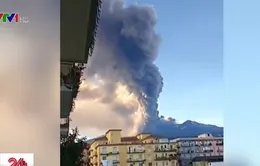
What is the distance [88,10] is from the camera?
3.82 meters

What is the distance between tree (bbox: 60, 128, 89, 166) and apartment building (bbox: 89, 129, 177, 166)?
0.08 meters

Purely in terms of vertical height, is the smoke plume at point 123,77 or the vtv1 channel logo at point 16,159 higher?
the smoke plume at point 123,77

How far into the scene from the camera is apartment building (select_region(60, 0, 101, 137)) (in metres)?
3.56

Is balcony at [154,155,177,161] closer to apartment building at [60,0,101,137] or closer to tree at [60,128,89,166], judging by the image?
tree at [60,128,89,166]

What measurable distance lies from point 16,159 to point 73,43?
1.19 meters

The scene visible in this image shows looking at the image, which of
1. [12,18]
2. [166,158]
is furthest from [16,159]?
[166,158]

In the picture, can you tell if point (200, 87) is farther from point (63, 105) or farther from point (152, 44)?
point (63, 105)

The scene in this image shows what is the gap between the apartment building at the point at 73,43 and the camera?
140 inches

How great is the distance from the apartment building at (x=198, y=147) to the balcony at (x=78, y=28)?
1.18 meters

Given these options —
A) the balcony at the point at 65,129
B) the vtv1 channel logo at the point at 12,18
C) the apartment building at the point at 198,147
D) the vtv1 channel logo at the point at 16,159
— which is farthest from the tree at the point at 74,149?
the vtv1 channel logo at the point at 12,18

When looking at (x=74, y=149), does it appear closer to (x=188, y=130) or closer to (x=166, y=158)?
(x=166, y=158)

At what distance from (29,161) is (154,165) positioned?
1613mm

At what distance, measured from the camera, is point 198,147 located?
4215 millimetres

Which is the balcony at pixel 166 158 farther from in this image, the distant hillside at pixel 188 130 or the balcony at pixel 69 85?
the balcony at pixel 69 85
